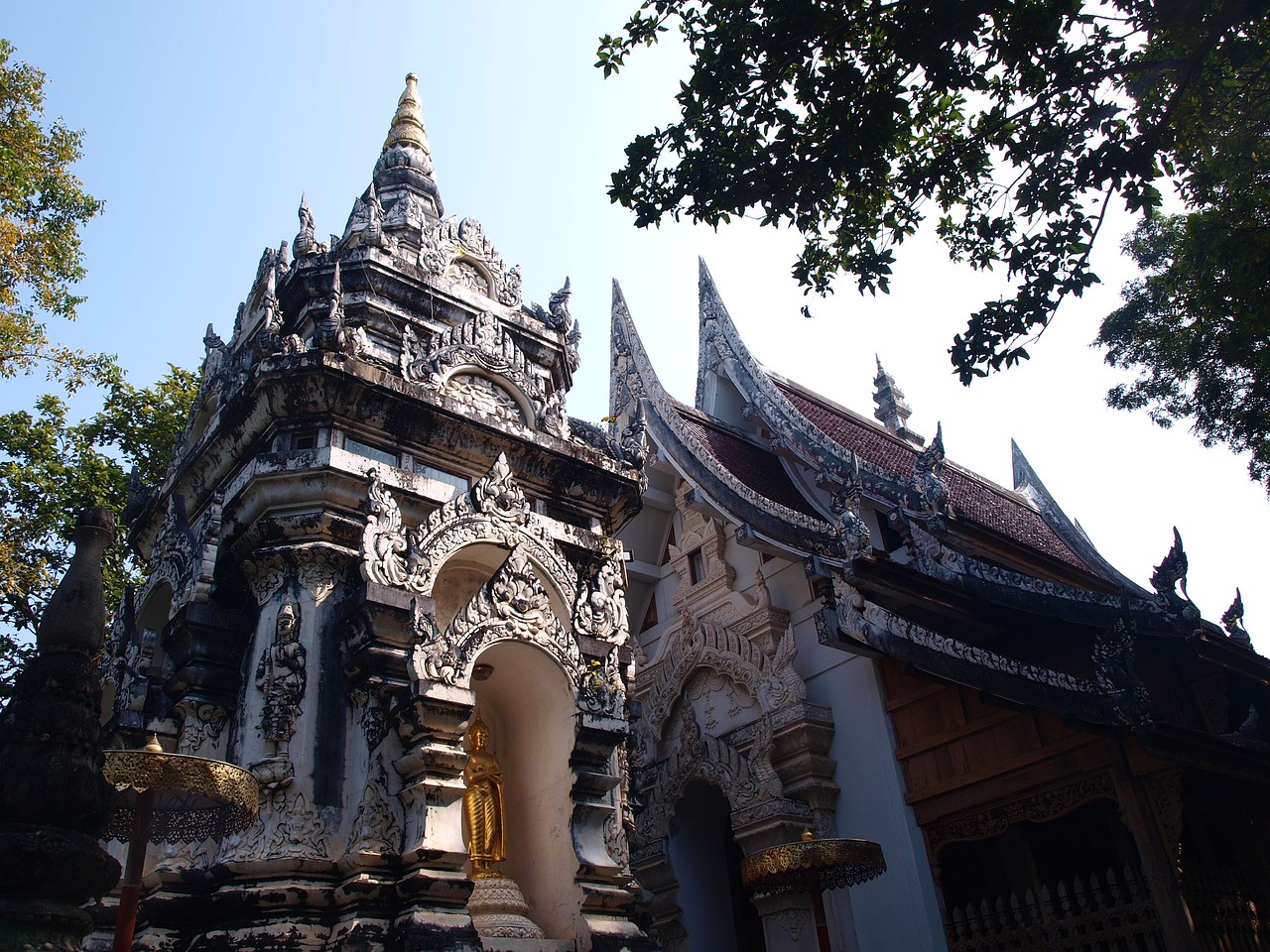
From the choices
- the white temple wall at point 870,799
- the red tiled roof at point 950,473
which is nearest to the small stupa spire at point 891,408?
the red tiled roof at point 950,473

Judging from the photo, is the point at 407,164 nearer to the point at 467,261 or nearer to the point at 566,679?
the point at 467,261

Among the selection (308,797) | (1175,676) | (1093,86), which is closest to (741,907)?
(1175,676)

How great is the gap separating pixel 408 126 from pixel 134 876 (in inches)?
346

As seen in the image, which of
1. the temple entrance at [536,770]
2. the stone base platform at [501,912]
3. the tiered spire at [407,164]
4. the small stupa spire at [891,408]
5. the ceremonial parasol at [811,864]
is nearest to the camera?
the stone base platform at [501,912]

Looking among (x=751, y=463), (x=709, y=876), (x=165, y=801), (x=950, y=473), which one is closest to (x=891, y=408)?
(x=950, y=473)

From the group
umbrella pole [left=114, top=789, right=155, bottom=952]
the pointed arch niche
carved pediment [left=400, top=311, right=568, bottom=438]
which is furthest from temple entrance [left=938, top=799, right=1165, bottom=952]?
umbrella pole [left=114, top=789, right=155, bottom=952]

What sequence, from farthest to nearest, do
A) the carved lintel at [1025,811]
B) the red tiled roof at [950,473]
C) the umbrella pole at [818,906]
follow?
the red tiled roof at [950,473] → the carved lintel at [1025,811] → the umbrella pole at [818,906]

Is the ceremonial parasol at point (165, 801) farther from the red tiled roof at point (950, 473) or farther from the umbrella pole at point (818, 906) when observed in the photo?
the red tiled roof at point (950, 473)

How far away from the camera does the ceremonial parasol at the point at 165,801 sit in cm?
399

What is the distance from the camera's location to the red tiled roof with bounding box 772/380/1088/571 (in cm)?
1400

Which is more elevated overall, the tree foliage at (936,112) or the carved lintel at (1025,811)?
the tree foliage at (936,112)

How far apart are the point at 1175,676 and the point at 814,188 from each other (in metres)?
7.67

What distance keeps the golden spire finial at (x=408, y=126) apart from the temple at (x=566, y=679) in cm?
6

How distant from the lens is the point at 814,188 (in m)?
5.88
